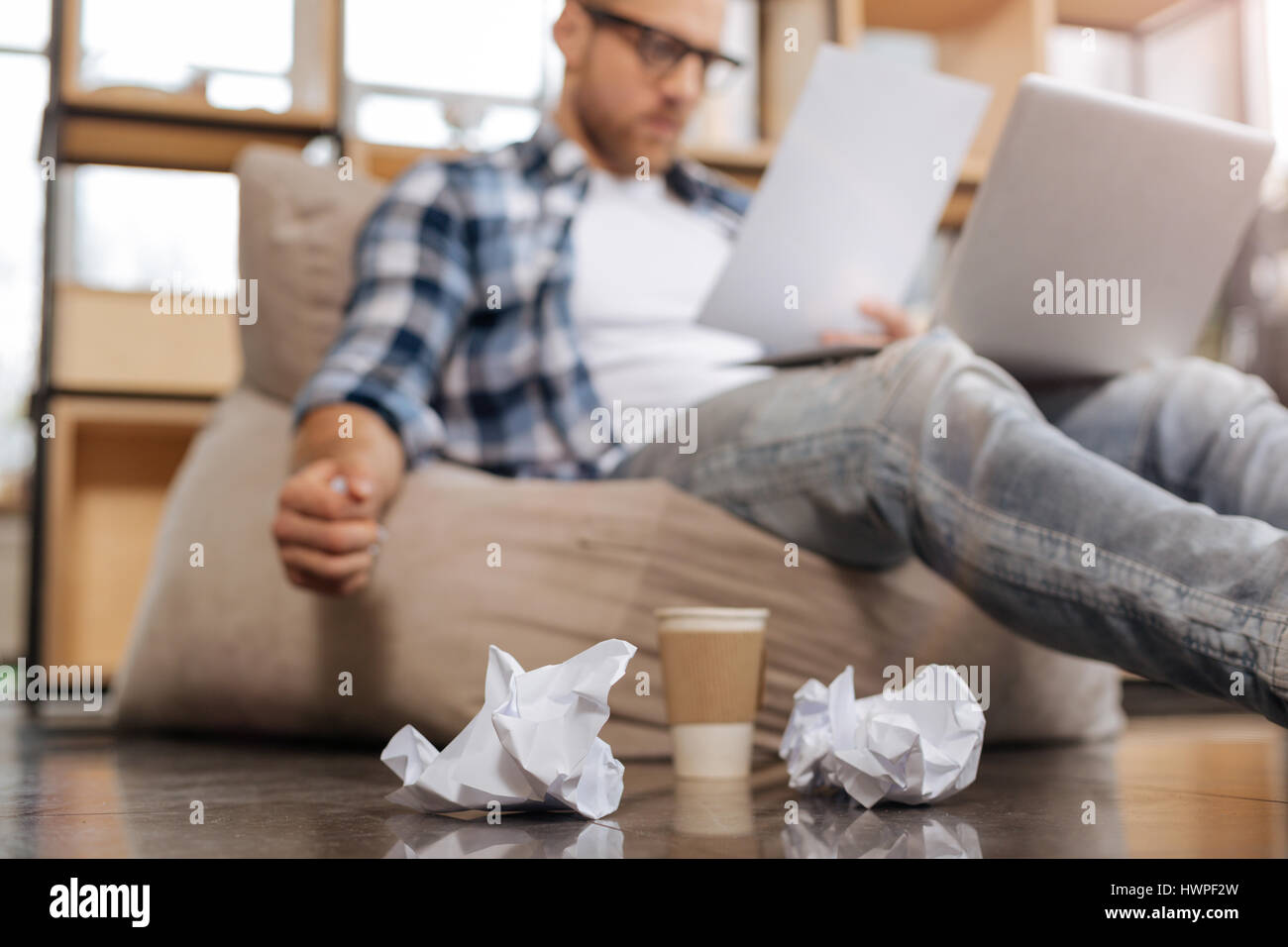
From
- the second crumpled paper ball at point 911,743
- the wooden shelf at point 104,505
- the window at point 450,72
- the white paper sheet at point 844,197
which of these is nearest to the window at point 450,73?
the window at point 450,72

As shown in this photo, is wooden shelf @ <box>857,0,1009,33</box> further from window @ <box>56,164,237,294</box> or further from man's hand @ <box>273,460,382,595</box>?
man's hand @ <box>273,460,382,595</box>

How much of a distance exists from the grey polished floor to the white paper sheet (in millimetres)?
441

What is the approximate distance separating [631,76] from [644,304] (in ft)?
0.82

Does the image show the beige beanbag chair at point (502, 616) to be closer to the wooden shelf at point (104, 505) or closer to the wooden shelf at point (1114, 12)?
the wooden shelf at point (104, 505)

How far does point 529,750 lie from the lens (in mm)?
586

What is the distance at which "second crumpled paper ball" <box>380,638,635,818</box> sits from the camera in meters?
0.58

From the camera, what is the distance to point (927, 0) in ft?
8.40

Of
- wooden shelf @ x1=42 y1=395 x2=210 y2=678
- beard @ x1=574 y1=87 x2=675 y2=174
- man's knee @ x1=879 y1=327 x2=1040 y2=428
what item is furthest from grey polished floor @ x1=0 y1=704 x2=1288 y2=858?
wooden shelf @ x1=42 y1=395 x2=210 y2=678

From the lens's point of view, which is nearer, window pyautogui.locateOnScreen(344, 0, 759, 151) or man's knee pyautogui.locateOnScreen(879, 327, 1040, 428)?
man's knee pyautogui.locateOnScreen(879, 327, 1040, 428)

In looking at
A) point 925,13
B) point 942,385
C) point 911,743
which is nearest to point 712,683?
point 911,743
